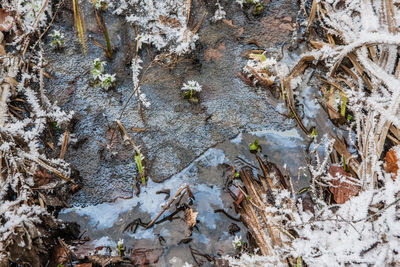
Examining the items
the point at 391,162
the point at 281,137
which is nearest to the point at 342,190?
the point at 391,162

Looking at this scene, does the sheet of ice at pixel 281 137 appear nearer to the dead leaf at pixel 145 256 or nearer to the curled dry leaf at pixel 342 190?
the curled dry leaf at pixel 342 190

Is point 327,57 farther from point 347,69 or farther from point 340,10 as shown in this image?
point 340,10

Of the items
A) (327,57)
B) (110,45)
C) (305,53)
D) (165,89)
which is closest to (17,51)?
(110,45)

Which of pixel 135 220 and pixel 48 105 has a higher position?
pixel 48 105

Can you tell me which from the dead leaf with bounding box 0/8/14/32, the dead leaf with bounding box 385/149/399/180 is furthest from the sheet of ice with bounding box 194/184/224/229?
the dead leaf with bounding box 0/8/14/32

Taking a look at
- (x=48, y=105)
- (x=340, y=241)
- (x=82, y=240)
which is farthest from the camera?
(x=48, y=105)

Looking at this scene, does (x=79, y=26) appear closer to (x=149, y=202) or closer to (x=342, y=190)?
(x=149, y=202)
